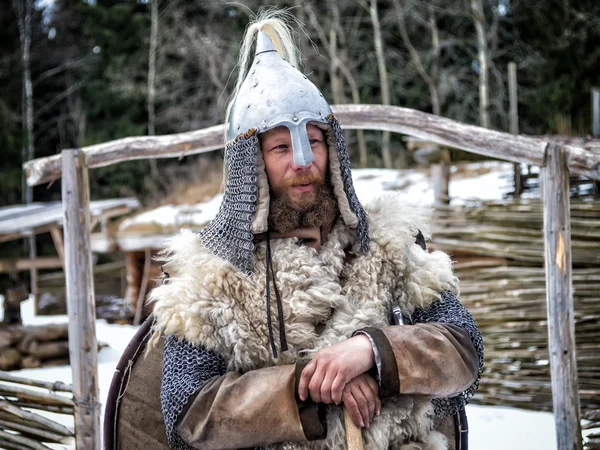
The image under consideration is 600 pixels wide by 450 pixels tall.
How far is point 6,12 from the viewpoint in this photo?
17.3 metres

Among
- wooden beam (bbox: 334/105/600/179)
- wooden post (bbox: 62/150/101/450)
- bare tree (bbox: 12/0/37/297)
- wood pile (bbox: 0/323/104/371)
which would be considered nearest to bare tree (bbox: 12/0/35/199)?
bare tree (bbox: 12/0/37/297)

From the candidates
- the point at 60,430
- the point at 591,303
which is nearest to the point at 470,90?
the point at 591,303

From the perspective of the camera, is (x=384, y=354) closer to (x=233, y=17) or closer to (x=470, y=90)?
(x=470, y=90)

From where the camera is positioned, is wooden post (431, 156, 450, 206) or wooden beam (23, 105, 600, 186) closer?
wooden beam (23, 105, 600, 186)

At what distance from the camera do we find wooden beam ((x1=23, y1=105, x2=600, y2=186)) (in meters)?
3.30

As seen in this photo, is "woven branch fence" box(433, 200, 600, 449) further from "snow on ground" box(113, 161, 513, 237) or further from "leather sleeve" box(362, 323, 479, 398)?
"leather sleeve" box(362, 323, 479, 398)

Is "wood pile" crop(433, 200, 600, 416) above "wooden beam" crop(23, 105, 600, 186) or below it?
below

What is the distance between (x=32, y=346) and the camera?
22.9 feet

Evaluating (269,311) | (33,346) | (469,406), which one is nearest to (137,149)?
(269,311)

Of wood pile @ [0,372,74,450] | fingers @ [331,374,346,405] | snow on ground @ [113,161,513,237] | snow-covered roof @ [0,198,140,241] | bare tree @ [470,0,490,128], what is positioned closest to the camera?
fingers @ [331,374,346,405]

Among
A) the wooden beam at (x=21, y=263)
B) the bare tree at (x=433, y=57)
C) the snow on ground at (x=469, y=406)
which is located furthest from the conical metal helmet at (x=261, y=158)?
the bare tree at (x=433, y=57)

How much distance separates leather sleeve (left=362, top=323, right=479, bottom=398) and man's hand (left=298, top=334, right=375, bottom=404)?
0.16 feet

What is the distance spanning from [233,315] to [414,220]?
652 mm

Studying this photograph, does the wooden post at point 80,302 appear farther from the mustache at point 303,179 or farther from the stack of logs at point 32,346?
→ the stack of logs at point 32,346
